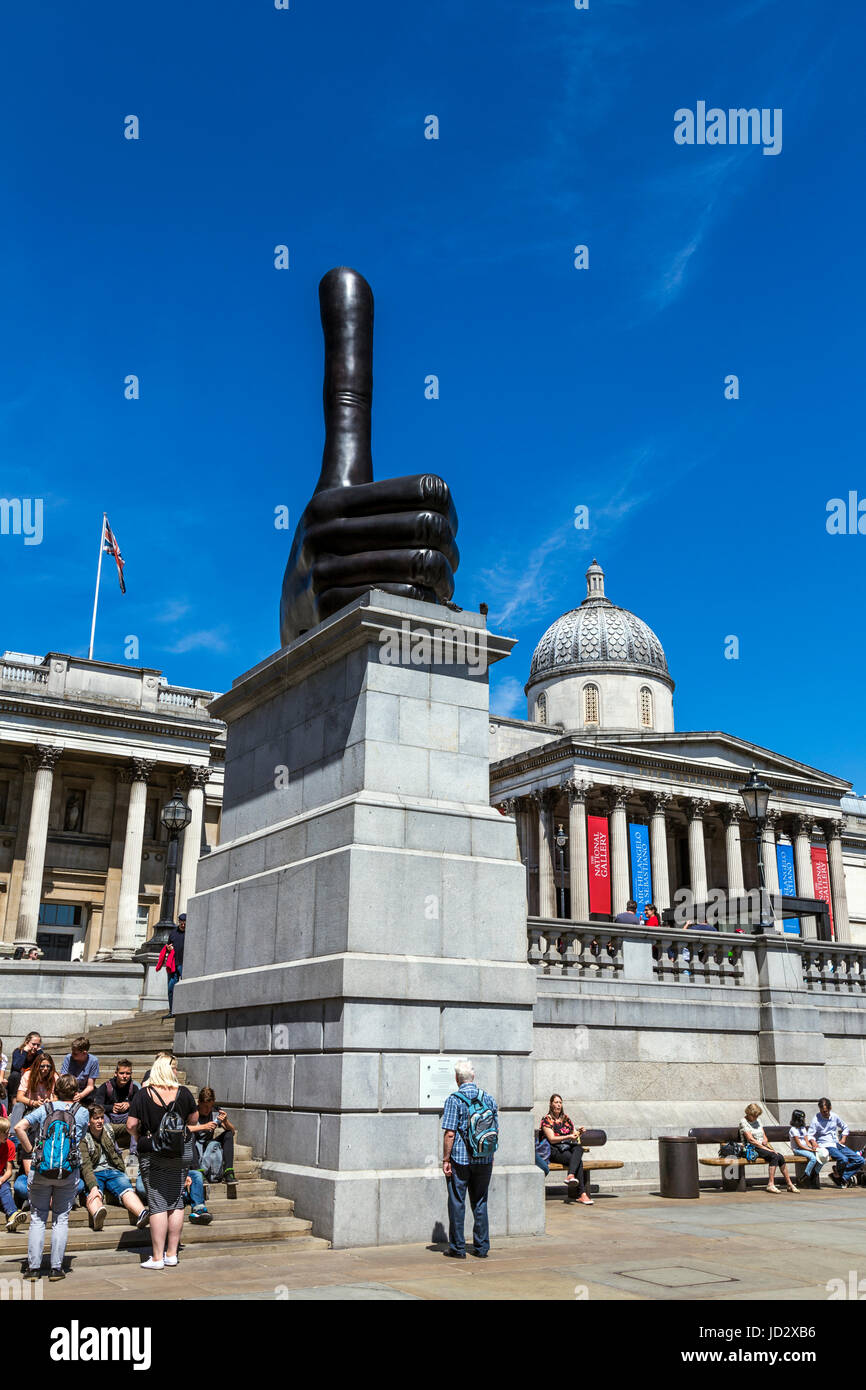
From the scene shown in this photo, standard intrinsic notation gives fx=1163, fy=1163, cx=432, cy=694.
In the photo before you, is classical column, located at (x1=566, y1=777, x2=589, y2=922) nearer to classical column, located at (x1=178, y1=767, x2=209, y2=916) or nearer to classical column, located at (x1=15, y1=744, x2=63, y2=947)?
classical column, located at (x1=178, y1=767, x2=209, y2=916)

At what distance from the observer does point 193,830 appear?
56.7 metres

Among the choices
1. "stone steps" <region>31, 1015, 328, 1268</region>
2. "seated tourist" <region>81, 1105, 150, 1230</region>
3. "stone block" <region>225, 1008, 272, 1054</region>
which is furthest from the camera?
"stone block" <region>225, 1008, 272, 1054</region>

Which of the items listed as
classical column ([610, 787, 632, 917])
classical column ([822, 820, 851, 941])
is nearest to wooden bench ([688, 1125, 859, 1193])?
classical column ([610, 787, 632, 917])

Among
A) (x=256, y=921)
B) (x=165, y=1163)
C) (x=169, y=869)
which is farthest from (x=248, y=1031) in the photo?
(x=169, y=869)

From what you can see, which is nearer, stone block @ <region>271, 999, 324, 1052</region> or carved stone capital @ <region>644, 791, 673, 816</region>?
stone block @ <region>271, 999, 324, 1052</region>

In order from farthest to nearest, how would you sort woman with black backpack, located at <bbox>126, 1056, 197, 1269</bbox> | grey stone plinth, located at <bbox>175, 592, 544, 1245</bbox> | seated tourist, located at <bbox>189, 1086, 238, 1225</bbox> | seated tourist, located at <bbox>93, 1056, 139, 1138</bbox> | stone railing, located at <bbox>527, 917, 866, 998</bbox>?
stone railing, located at <bbox>527, 917, 866, 998</bbox>
seated tourist, located at <bbox>93, 1056, 139, 1138</bbox>
seated tourist, located at <bbox>189, 1086, 238, 1225</bbox>
grey stone plinth, located at <bbox>175, 592, 544, 1245</bbox>
woman with black backpack, located at <bbox>126, 1056, 197, 1269</bbox>

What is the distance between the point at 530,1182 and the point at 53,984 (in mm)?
16717

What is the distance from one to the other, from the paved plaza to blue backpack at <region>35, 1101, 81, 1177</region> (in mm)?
812

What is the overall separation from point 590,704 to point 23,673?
1340 inches

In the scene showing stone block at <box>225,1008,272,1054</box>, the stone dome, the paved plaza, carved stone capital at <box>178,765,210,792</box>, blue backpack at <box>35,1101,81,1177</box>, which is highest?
the stone dome

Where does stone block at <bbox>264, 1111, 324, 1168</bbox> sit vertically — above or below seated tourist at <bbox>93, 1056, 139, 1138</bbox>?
below

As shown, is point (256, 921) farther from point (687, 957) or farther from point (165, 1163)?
point (687, 957)

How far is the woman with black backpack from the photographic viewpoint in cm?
944

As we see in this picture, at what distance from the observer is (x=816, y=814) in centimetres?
7044
